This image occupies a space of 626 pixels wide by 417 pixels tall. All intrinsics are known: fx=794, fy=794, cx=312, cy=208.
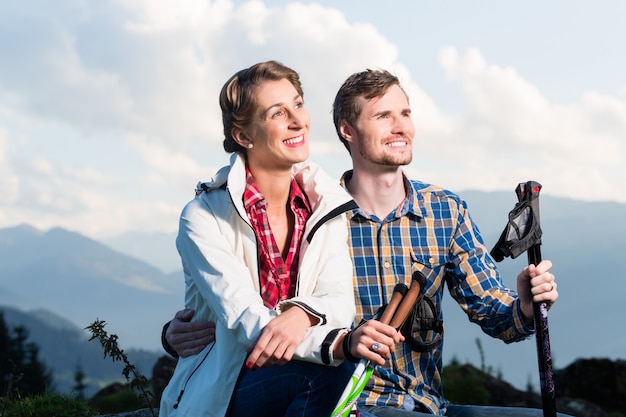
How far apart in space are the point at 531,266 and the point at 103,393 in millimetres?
9313

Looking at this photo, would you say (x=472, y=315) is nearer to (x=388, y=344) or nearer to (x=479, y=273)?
(x=479, y=273)

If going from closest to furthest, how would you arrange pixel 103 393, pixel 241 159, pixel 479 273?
pixel 241 159
pixel 479 273
pixel 103 393

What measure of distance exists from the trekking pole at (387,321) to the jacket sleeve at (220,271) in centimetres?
46

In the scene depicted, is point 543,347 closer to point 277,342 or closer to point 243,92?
point 277,342

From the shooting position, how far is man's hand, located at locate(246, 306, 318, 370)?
11.1 ft

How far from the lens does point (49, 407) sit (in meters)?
6.31

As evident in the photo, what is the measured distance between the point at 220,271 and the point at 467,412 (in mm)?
1951

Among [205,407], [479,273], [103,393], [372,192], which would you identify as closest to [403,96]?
[372,192]

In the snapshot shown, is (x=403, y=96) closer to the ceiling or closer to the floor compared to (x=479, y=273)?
closer to the ceiling

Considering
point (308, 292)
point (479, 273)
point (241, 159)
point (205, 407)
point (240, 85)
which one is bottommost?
point (205, 407)

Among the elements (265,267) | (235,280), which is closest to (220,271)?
(235,280)

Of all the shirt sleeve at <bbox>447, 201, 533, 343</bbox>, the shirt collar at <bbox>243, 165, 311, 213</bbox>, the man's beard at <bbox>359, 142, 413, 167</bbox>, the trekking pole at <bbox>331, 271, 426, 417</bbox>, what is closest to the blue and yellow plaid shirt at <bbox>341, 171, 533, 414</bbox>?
the shirt sleeve at <bbox>447, 201, 533, 343</bbox>

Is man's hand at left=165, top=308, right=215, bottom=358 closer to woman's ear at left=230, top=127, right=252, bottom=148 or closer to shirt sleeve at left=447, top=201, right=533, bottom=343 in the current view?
woman's ear at left=230, top=127, right=252, bottom=148

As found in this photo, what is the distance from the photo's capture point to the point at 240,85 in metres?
4.08
